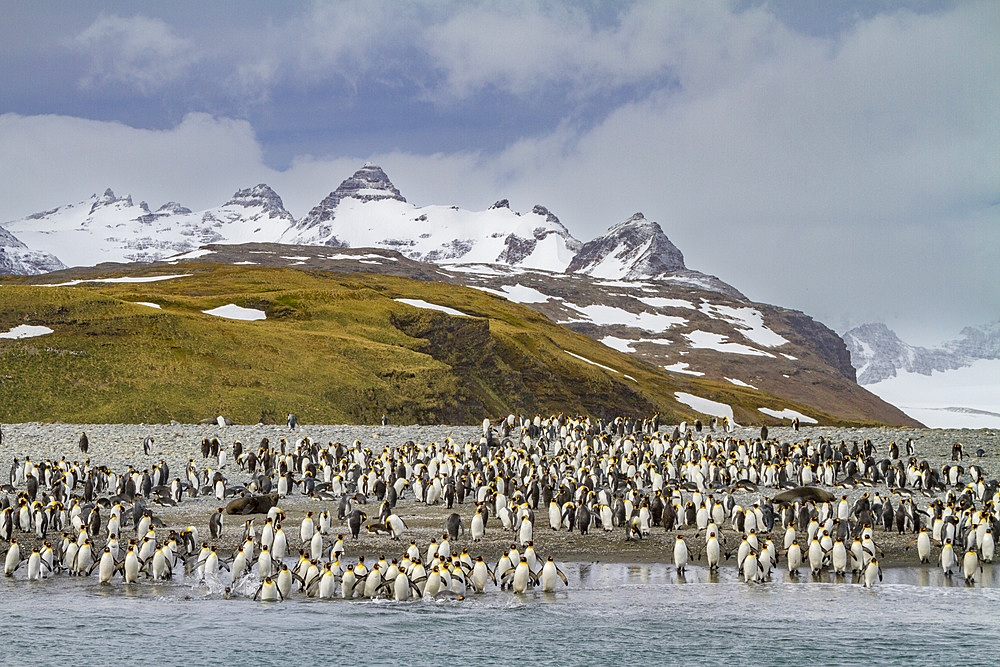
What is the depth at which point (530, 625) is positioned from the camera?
51.2ft

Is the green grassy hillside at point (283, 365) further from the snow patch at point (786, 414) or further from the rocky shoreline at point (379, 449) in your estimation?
the snow patch at point (786, 414)

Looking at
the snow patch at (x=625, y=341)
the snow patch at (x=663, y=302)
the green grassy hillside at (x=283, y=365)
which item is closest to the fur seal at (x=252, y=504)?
the green grassy hillside at (x=283, y=365)

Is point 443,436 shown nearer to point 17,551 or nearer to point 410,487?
point 410,487

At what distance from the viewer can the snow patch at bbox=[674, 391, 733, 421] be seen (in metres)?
79.1

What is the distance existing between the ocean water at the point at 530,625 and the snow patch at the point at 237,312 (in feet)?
149

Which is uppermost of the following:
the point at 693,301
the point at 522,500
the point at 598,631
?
the point at 693,301

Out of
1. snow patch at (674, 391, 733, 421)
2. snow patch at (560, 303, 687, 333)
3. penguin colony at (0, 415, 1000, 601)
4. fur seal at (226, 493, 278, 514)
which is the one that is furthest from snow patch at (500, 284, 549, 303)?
fur seal at (226, 493, 278, 514)

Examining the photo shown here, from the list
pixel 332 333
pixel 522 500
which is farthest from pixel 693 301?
pixel 522 500

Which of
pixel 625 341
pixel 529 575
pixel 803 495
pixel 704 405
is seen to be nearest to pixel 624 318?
pixel 625 341

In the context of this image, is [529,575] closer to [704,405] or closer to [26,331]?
[26,331]

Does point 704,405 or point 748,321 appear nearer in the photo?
point 704,405

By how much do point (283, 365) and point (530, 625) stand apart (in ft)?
115

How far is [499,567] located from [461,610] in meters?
1.82

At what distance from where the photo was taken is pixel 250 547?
59.4 ft
